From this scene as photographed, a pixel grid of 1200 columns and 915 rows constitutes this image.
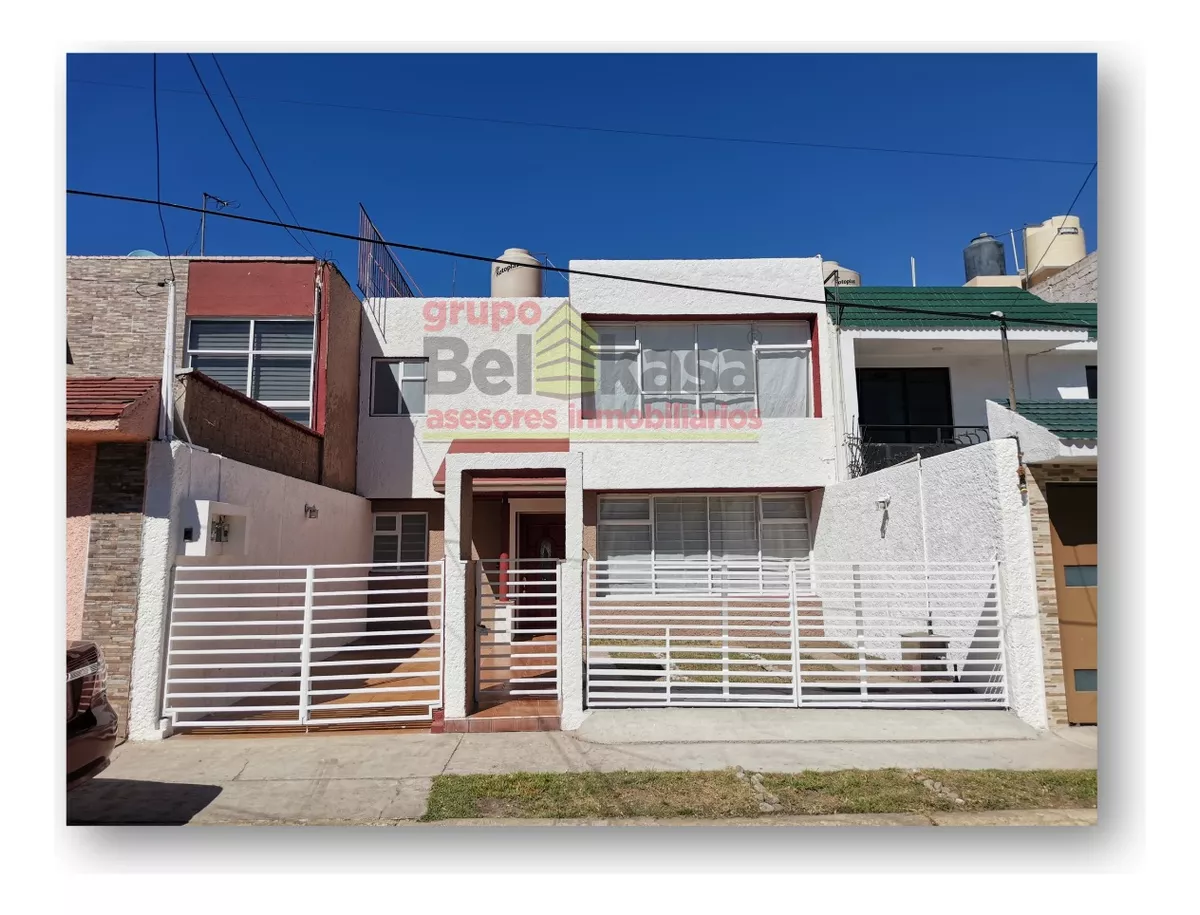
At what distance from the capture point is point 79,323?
12602 mm

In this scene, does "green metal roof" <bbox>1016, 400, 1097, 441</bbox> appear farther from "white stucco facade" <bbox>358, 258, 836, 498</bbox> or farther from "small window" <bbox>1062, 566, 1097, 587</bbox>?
"white stucco facade" <bbox>358, 258, 836, 498</bbox>

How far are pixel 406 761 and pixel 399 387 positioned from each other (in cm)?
1038

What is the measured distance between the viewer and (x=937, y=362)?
16.2 metres

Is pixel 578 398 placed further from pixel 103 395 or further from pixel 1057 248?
pixel 1057 248

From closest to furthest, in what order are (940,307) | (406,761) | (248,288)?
(406,761)
(248,288)
(940,307)

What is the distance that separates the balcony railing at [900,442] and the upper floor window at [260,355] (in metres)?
10.9

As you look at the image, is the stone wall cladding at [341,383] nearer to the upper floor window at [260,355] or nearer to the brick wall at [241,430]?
the upper floor window at [260,355]

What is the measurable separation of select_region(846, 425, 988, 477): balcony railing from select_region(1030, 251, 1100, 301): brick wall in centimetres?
516

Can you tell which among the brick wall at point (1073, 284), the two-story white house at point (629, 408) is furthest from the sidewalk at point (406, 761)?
the brick wall at point (1073, 284)

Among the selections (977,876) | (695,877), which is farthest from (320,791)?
(977,876)

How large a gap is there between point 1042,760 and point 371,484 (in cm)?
1289

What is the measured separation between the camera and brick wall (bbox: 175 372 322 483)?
8195mm

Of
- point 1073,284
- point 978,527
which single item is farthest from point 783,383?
point 1073,284

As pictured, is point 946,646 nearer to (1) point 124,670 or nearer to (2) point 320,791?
(2) point 320,791
